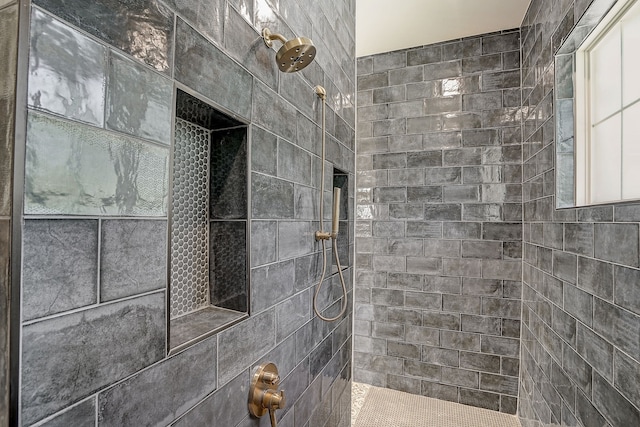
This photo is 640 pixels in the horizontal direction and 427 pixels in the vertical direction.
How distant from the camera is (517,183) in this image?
236 centimetres

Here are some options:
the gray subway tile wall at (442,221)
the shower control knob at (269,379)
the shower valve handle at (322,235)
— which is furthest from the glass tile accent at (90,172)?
the gray subway tile wall at (442,221)

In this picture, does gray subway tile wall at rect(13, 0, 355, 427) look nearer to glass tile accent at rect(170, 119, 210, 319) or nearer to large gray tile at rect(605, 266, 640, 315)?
glass tile accent at rect(170, 119, 210, 319)

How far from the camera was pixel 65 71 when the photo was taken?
500mm

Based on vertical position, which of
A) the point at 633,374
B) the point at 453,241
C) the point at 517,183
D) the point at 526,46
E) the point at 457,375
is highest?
the point at 526,46

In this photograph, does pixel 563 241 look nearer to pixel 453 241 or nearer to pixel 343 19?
pixel 453 241

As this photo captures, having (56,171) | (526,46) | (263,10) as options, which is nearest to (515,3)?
(526,46)

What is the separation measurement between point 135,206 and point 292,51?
747mm

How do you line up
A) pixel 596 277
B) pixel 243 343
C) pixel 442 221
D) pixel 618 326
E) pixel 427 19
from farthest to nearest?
Result: pixel 442 221 → pixel 427 19 → pixel 596 277 → pixel 618 326 → pixel 243 343

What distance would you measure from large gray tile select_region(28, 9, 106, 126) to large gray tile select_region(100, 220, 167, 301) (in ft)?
0.66

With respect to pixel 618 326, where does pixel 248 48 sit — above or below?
above

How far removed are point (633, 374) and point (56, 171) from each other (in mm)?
1605

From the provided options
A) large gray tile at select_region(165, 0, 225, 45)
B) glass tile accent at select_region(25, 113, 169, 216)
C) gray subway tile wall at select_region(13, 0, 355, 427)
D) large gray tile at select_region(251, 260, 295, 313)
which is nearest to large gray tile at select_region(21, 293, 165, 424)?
gray subway tile wall at select_region(13, 0, 355, 427)

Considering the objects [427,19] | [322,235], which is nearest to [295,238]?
[322,235]

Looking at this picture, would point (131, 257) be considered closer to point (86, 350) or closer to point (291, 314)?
point (86, 350)
